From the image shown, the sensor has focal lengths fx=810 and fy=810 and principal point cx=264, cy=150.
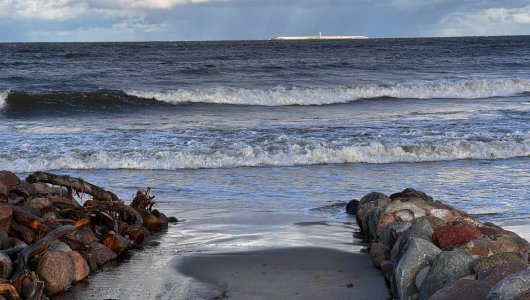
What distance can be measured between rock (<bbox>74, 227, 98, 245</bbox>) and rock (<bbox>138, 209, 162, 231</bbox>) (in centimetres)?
114

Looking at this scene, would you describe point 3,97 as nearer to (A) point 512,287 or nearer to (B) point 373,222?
(B) point 373,222

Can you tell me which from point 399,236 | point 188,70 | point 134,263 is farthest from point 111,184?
point 188,70

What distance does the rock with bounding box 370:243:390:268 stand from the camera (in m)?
6.32

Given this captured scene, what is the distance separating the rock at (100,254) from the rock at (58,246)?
0.30m

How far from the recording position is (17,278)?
17.0ft

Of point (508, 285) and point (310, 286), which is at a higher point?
point (508, 285)

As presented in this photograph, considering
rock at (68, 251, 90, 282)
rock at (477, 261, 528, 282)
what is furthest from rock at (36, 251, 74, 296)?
rock at (477, 261, 528, 282)

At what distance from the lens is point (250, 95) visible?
26.0 metres

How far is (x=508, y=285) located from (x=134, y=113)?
1941 cm

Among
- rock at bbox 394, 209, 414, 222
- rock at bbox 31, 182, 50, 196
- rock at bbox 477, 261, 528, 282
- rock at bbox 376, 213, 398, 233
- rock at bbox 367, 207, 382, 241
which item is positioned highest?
rock at bbox 477, 261, 528, 282

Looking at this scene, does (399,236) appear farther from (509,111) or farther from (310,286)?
(509,111)

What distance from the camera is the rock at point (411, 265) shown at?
201 inches

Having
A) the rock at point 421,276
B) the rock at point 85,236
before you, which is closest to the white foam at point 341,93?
the rock at point 85,236

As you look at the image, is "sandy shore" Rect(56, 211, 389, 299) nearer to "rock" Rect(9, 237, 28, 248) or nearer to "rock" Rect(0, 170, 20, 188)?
"rock" Rect(9, 237, 28, 248)
